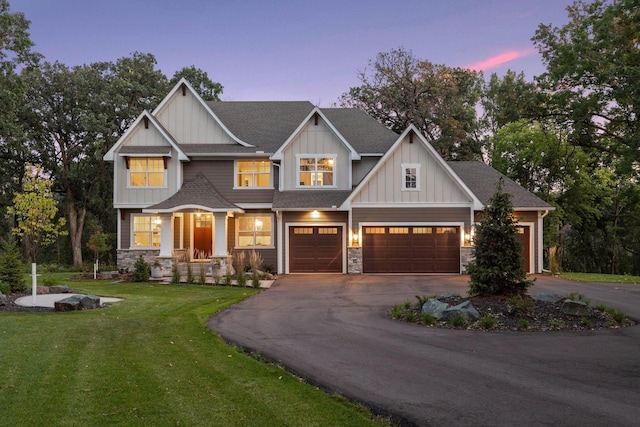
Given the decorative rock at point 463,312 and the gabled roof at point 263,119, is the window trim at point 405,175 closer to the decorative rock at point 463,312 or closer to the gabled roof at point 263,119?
the gabled roof at point 263,119

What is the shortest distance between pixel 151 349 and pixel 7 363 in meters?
1.95

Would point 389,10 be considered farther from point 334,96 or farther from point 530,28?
point 334,96

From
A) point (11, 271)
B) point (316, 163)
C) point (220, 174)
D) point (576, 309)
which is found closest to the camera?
point (576, 309)

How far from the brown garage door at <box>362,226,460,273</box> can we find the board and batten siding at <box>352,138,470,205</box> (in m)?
1.42

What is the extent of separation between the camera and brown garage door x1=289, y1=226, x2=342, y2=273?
23.5 meters

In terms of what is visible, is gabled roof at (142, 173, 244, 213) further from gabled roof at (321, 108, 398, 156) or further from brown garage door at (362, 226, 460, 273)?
gabled roof at (321, 108, 398, 156)

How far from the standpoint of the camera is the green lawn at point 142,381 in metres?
4.92

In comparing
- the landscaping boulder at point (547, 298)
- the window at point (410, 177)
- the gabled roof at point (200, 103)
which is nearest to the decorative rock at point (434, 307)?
the landscaping boulder at point (547, 298)

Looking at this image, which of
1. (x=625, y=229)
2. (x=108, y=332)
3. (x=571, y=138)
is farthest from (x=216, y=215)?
(x=625, y=229)

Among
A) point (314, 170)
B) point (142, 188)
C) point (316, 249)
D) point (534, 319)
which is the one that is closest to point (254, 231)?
point (316, 249)

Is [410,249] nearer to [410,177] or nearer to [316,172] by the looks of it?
[410,177]

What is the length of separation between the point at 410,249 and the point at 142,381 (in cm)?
1816

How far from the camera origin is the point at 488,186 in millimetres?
25016

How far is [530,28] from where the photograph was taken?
2466 cm
